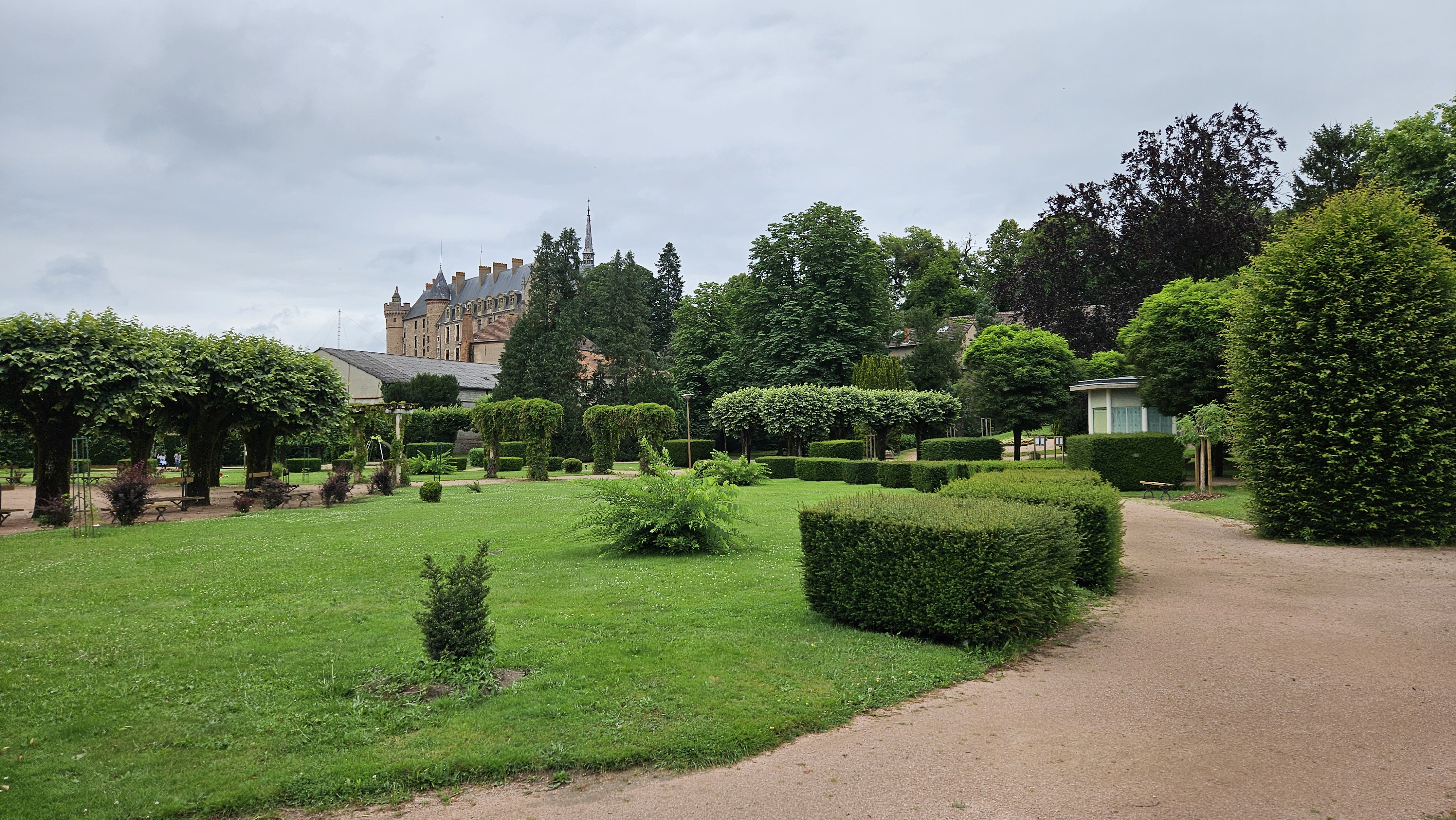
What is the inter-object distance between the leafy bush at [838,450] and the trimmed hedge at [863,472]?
4.66 m

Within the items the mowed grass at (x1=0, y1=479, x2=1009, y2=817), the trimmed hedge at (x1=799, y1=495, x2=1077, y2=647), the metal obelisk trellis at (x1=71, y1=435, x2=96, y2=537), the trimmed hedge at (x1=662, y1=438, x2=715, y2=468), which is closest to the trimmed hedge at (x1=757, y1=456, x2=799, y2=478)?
the trimmed hedge at (x1=662, y1=438, x2=715, y2=468)

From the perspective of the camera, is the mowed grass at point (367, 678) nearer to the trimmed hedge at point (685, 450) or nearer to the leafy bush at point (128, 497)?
the leafy bush at point (128, 497)

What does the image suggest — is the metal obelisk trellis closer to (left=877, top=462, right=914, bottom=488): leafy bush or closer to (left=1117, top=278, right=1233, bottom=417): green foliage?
(left=877, top=462, right=914, bottom=488): leafy bush

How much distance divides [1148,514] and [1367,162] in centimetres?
2354

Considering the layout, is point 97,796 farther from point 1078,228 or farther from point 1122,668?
point 1078,228

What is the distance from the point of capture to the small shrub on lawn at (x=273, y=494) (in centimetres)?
1989

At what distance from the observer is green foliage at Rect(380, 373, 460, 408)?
189ft

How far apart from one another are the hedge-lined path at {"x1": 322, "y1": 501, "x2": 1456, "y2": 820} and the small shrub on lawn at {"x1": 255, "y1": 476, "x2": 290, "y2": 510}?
18435 mm

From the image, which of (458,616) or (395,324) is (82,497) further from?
(395,324)

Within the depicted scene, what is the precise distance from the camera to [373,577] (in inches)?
398

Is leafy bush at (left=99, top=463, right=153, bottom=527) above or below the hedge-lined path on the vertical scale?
above

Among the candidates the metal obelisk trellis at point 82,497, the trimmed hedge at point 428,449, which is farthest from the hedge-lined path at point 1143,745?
the trimmed hedge at point 428,449

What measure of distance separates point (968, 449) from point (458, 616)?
2671 cm

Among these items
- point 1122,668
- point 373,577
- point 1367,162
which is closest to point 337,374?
point 373,577
